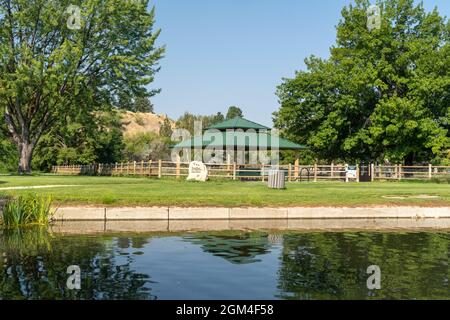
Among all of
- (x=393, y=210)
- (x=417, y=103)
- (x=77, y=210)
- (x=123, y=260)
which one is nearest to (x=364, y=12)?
(x=417, y=103)

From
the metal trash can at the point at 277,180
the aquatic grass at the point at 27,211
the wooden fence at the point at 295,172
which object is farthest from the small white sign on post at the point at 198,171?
the aquatic grass at the point at 27,211

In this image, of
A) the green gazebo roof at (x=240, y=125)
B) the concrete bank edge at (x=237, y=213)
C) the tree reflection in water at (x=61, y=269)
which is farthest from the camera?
the green gazebo roof at (x=240, y=125)

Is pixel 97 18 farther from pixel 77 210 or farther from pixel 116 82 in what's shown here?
pixel 77 210

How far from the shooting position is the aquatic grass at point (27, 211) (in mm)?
15531

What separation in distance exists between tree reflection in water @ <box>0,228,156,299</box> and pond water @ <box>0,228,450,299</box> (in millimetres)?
16

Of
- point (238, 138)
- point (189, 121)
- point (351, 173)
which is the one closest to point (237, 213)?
point (238, 138)

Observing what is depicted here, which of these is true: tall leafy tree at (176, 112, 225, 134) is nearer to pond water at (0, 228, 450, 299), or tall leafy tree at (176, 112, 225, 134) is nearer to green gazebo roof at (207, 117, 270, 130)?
green gazebo roof at (207, 117, 270, 130)

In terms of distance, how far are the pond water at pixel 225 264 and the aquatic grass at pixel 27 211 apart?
128cm

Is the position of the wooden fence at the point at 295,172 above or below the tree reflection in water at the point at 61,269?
above

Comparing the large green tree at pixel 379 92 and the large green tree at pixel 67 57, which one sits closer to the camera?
the large green tree at pixel 67 57

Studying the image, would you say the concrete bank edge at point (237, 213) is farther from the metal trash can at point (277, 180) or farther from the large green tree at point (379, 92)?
the large green tree at point (379, 92)

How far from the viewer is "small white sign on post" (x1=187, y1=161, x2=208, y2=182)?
3250 centimetres

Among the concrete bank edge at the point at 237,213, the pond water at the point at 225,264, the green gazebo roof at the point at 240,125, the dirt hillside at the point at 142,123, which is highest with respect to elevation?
the dirt hillside at the point at 142,123

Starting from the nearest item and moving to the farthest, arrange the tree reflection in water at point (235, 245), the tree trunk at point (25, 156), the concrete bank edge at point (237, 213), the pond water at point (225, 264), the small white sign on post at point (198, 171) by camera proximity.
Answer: the pond water at point (225, 264)
the tree reflection in water at point (235, 245)
the concrete bank edge at point (237, 213)
the small white sign on post at point (198, 171)
the tree trunk at point (25, 156)
